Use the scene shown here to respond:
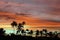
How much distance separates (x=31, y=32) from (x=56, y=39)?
1717 centimetres

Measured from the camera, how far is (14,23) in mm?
74062

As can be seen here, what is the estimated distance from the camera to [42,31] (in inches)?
3337

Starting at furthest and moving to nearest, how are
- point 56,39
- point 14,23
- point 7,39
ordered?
point 14,23
point 56,39
point 7,39

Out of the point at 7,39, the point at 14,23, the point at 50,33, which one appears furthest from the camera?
the point at 50,33

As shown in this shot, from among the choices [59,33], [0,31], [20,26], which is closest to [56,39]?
[59,33]

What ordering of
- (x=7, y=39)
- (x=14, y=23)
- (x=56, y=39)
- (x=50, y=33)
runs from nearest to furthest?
(x=7, y=39)
(x=56, y=39)
(x=14, y=23)
(x=50, y=33)

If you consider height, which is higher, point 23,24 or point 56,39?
point 23,24

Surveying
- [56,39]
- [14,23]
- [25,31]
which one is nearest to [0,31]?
[14,23]

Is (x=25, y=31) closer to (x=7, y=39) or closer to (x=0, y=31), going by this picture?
(x=0, y=31)

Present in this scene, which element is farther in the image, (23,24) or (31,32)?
(31,32)

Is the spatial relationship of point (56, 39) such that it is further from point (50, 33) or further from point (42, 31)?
point (42, 31)

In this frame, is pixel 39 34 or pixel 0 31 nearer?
pixel 0 31

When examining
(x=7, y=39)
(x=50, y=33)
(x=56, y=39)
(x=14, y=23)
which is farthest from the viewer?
(x=50, y=33)

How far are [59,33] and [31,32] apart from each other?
1262cm
